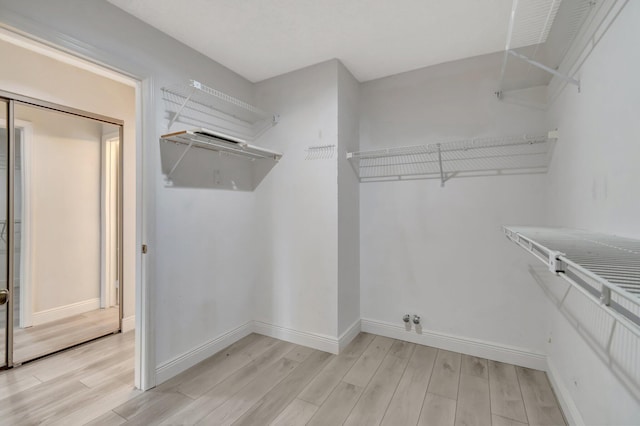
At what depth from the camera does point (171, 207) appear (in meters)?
2.10

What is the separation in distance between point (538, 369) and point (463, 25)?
2561mm

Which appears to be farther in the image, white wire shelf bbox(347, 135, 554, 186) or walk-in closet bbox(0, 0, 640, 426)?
white wire shelf bbox(347, 135, 554, 186)

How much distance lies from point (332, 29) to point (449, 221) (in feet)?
5.83

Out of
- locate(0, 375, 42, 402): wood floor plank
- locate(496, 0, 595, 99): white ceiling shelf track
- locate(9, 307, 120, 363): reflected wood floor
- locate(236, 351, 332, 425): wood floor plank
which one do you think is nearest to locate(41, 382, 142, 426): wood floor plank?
locate(0, 375, 42, 402): wood floor plank

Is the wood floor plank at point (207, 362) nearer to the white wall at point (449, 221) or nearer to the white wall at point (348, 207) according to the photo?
the white wall at point (348, 207)

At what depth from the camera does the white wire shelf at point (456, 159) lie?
2182 mm

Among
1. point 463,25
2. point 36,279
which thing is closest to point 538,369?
point 463,25

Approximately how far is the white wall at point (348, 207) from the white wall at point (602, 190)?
1507 mm

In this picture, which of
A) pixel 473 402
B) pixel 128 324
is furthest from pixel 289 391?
pixel 128 324

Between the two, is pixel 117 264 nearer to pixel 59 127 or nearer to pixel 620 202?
pixel 59 127

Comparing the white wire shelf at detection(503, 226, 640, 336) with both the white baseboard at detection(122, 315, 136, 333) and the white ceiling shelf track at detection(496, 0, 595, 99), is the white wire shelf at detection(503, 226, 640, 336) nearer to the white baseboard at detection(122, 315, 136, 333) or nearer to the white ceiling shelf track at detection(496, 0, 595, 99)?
the white ceiling shelf track at detection(496, 0, 595, 99)

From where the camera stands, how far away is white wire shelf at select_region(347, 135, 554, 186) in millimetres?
2182

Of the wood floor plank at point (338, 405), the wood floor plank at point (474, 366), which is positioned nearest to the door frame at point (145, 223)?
the wood floor plank at point (338, 405)

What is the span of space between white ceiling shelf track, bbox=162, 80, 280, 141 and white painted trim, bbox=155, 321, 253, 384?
68.0 inches
